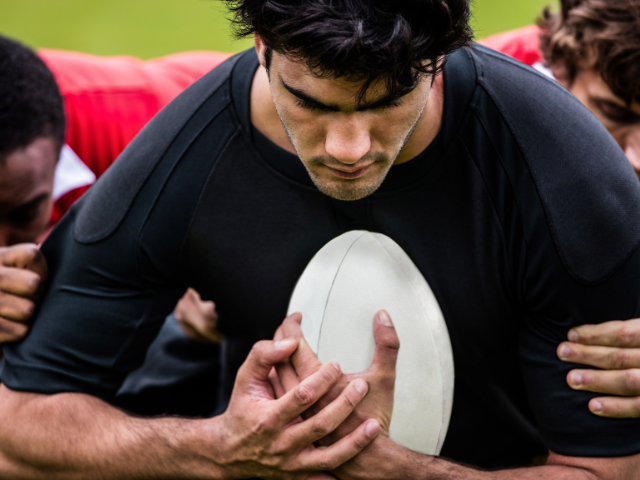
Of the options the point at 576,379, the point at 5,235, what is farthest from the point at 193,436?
the point at 5,235

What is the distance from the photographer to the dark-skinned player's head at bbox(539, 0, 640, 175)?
77.8 inches

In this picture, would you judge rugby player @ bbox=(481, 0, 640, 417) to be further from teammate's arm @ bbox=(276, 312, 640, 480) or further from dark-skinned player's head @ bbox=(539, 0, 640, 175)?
teammate's arm @ bbox=(276, 312, 640, 480)

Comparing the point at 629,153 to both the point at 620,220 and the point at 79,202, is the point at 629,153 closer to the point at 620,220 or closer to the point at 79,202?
the point at 620,220

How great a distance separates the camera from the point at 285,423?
1.33 meters

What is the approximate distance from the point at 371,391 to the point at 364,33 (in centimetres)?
72

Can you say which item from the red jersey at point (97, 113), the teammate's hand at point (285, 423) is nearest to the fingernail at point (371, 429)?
the teammate's hand at point (285, 423)

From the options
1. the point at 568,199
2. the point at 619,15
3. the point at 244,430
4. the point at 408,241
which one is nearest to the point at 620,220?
the point at 568,199

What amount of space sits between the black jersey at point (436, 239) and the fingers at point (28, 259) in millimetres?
26

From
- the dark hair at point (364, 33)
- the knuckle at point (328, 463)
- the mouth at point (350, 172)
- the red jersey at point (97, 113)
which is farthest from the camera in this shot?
the red jersey at point (97, 113)

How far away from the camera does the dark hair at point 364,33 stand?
1071 mm

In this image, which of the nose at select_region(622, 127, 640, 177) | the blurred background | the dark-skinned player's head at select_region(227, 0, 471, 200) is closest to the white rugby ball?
the dark-skinned player's head at select_region(227, 0, 471, 200)

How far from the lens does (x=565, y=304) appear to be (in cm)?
133

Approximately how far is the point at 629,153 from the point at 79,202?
5.06 feet

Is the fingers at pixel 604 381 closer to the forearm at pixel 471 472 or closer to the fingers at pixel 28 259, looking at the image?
the forearm at pixel 471 472
